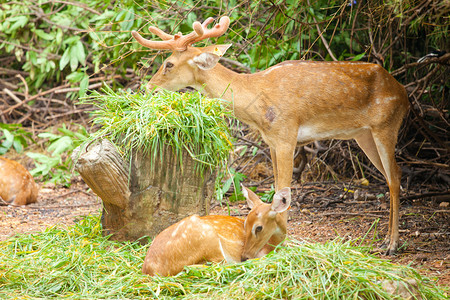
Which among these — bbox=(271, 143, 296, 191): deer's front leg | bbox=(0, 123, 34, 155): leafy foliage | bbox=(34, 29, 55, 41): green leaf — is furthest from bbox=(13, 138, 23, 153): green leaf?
bbox=(271, 143, 296, 191): deer's front leg

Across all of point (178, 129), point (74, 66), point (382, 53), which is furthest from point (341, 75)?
point (74, 66)

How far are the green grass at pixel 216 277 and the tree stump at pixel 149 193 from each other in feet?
1.28

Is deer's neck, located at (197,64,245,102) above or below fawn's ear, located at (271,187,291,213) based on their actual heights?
above

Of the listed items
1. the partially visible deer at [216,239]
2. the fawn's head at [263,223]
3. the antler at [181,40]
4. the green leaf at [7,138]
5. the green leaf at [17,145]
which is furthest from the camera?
the green leaf at [17,145]

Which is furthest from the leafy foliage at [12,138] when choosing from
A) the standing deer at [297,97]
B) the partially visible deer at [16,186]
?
the standing deer at [297,97]

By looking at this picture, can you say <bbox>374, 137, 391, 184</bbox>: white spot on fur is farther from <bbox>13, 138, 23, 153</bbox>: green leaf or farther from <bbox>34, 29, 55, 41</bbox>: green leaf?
<bbox>34, 29, 55, 41</bbox>: green leaf

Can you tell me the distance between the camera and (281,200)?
14.8ft

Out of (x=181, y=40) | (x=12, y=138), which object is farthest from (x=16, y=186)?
(x=181, y=40)

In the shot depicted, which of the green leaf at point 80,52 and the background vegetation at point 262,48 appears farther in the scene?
the green leaf at point 80,52

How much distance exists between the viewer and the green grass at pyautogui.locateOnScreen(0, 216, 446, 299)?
3.62 meters

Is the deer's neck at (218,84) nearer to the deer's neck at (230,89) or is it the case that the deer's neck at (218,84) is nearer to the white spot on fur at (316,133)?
the deer's neck at (230,89)

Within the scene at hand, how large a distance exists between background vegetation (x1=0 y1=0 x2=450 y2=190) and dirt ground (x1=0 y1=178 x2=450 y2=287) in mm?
544

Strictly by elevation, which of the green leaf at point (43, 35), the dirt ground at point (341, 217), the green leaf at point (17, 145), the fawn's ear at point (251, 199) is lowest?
the dirt ground at point (341, 217)

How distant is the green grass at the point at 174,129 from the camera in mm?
4902
